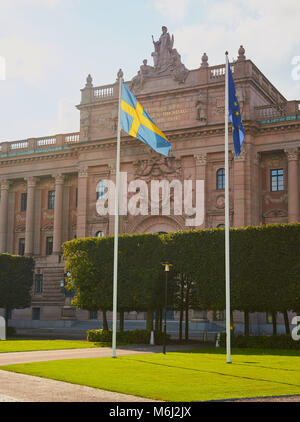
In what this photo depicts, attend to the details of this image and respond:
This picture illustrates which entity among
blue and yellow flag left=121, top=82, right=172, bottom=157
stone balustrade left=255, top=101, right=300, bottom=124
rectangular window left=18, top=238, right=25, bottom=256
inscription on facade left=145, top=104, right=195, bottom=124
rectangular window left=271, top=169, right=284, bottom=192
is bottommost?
rectangular window left=18, top=238, right=25, bottom=256

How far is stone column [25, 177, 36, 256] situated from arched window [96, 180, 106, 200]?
11.6 meters

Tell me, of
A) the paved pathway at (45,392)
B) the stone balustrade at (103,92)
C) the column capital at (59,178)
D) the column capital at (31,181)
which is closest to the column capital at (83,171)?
the column capital at (59,178)

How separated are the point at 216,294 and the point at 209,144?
87.1 ft

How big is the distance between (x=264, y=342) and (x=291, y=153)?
90.8ft

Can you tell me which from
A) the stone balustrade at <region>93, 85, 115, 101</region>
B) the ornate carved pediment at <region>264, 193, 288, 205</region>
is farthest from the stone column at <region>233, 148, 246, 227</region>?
the stone balustrade at <region>93, 85, 115, 101</region>

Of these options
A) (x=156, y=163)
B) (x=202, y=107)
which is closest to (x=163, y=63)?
(x=202, y=107)

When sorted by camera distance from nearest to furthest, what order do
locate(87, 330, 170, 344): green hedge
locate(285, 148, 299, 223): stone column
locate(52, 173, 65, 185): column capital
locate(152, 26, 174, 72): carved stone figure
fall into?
locate(87, 330, 170, 344): green hedge → locate(285, 148, 299, 223): stone column → locate(152, 26, 174, 72): carved stone figure → locate(52, 173, 65, 185): column capital

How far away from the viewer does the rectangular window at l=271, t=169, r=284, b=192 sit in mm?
61844

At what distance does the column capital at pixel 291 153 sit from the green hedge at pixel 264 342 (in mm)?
26939

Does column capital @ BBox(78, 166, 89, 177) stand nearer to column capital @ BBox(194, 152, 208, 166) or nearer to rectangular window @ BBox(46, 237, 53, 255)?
rectangular window @ BBox(46, 237, 53, 255)

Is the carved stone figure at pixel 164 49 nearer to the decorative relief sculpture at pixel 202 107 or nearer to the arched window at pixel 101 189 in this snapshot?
the decorative relief sculpture at pixel 202 107

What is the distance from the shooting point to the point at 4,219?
79.4 m
